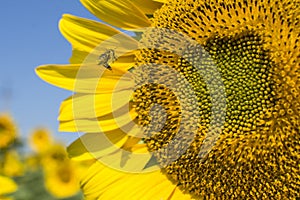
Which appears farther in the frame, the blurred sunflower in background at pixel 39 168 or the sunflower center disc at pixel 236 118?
the blurred sunflower in background at pixel 39 168

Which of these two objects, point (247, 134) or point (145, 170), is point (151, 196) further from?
point (247, 134)

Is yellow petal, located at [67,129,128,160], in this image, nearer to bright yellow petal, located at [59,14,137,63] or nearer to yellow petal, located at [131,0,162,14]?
bright yellow petal, located at [59,14,137,63]

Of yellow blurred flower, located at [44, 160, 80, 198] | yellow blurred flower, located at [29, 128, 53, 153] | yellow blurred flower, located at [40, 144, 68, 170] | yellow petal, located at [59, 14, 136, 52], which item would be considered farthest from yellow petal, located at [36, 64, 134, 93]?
yellow blurred flower, located at [29, 128, 53, 153]

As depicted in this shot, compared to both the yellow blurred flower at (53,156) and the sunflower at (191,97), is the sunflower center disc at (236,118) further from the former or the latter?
the yellow blurred flower at (53,156)

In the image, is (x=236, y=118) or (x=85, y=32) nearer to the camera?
(x=236, y=118)

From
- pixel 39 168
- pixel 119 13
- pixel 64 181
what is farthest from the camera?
pixel 39 168

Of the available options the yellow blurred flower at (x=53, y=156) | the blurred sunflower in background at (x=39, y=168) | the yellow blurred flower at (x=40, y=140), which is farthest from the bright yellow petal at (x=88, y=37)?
the yellow blurred flower at (x=40, y=140)

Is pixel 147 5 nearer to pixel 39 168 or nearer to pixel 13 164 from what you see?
pixel 13 164

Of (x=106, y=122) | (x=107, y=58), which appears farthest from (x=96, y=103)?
(x=107, y=58)

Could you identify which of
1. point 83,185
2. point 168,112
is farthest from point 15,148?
point 168,112
